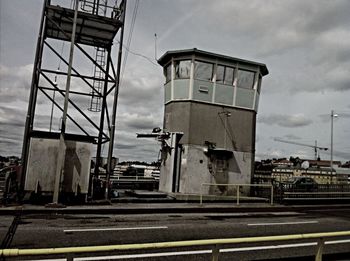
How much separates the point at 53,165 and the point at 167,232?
7.46 metres

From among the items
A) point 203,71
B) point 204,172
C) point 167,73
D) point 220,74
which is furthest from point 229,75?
point 204,172

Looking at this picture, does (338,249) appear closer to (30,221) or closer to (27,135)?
(30,221)

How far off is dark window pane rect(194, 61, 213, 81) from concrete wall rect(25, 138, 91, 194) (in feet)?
31.4

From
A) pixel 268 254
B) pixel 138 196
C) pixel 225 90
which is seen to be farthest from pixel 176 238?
pixel 225 90

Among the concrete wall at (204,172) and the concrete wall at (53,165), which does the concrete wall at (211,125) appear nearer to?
the concrete wall at (204,172)

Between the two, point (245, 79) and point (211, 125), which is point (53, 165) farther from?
point (245, 79)

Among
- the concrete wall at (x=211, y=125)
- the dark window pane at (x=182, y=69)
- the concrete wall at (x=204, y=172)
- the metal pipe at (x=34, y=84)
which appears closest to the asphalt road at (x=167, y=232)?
the metal pipe at (x=34, y=84)

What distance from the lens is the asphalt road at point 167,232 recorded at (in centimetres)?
766

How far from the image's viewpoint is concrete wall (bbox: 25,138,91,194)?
1447cm

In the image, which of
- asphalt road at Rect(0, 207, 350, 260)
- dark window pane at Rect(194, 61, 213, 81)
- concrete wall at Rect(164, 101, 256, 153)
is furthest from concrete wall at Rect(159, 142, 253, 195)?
asphalt road at Rect(0, 207, 350, 260)

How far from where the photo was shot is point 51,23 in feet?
56.7

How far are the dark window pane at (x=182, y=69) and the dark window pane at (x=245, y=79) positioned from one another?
383 cm

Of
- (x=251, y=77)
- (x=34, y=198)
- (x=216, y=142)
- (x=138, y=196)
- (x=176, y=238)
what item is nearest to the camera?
(x=176, y=238)

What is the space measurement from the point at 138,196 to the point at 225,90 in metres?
9.53
